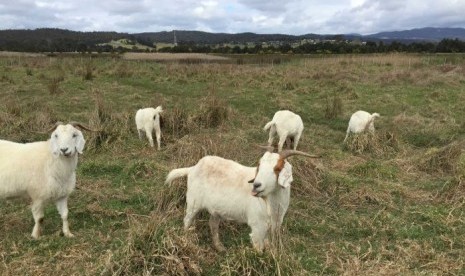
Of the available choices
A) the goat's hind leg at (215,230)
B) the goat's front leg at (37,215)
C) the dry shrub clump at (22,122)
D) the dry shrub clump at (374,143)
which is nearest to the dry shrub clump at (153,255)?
the goat's hind leg at (215,230)

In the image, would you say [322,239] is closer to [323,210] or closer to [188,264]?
[323,210]

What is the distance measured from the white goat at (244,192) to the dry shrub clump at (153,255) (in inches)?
29.8

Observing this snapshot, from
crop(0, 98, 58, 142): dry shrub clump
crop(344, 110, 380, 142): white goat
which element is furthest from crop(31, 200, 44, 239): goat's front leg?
crop(344, 110, 380, 142): white goat

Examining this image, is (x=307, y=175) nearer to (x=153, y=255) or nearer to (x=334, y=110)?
(x=153, y=255)

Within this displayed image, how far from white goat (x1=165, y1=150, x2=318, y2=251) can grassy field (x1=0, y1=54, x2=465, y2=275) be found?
1.16 feet

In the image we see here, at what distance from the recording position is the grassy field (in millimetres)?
5348

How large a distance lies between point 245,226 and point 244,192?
1.38 metres

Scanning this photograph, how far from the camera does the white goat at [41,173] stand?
20.5 ft

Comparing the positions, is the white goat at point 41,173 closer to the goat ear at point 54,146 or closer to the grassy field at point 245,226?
the goat ear at point 54,146

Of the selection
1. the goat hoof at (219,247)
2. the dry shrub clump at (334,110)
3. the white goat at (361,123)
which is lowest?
the dry shrub clump at (334,110)

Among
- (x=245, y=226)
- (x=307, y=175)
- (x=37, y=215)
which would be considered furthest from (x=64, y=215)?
(x=307, y=175)

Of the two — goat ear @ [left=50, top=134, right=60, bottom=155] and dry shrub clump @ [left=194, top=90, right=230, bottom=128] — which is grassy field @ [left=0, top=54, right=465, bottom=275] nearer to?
dry shrub clump @ [left=194, top=90, right=230, bottom=128]

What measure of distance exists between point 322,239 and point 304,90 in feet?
49.1

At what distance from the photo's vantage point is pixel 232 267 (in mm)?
5008
